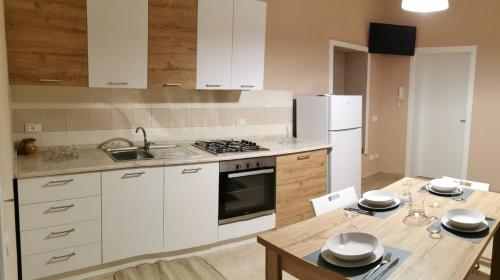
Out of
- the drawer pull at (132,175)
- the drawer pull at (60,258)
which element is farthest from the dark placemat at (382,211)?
the drawer pull at (60,258)

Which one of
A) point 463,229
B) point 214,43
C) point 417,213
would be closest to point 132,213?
point 214,43

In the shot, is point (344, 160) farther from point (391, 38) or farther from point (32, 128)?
point (32, 128)

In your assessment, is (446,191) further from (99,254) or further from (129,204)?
(99,254)

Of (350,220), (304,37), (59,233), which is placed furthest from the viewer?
(304,37)

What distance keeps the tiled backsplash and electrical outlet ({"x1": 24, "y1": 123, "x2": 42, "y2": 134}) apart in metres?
0.02

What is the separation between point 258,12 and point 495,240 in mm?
2748

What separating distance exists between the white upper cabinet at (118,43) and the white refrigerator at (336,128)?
202 cm

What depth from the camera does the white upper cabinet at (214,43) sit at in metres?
3.41

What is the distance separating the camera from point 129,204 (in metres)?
2.89

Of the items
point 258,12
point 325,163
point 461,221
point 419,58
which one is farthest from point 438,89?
point 461,221

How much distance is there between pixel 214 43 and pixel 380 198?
2031mm

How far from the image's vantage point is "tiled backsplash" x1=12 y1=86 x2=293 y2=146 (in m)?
3.05

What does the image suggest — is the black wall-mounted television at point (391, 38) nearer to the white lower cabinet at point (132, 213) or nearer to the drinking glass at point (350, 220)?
the white lower cabinet at point (132, 213)

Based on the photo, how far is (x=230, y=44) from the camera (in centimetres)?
359
